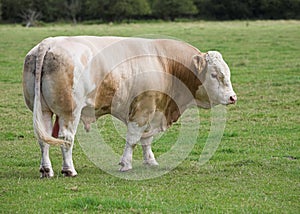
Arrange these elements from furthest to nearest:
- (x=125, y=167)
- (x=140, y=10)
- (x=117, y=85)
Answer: (x=140, y=10)
(x=125, y=167)
(x=117, y=85)

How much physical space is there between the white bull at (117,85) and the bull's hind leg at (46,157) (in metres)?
0.01

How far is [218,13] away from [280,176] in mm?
63809

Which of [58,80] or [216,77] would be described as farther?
[216,77]

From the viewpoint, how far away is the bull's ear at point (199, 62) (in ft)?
31.7

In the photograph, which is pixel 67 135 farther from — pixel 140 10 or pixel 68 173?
pixel 140 10

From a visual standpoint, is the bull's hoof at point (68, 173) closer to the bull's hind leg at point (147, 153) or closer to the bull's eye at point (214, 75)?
the bull's hind leg at point (147, 153)

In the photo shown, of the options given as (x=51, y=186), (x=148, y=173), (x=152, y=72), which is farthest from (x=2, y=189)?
(x=152, y=72)

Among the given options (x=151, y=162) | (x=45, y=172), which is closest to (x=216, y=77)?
(x=151, y=162)

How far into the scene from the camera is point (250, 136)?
39.3 feet

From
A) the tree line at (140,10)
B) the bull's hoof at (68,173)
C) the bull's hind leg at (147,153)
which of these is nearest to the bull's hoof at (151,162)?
the bull's hind leg at (147,153)

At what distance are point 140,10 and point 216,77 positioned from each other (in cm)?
6057

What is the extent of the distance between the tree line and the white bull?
2314 inches

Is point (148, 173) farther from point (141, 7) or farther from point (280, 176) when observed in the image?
point (141, 7)

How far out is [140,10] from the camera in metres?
69.4
